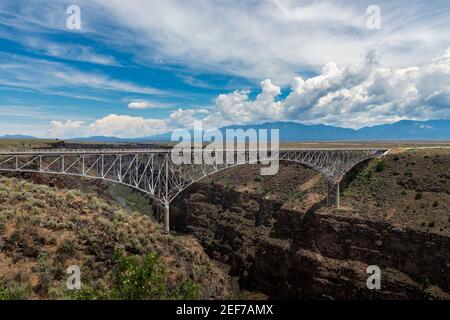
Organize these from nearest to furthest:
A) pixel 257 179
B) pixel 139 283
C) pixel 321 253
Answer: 1. pixel 139 283
2. pixel 321 253
3. pixel 257 179

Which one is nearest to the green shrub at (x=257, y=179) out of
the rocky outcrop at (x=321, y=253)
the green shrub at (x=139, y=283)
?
the rocky outcrop at (x=321, y=253)

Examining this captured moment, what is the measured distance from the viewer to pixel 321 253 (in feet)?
161

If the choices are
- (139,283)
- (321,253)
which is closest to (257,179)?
(321,253)

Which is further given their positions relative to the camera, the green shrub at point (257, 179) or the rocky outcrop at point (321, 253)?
the green shrub at point (257, 179)

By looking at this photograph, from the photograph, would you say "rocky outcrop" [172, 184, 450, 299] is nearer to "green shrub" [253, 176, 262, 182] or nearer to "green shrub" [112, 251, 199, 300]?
"green shrub" [253, 176, 262, 182]

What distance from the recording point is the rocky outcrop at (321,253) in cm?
4188

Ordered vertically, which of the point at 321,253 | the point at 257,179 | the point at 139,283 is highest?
the point at 139,283

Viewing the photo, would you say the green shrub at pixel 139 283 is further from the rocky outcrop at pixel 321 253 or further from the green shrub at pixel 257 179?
the green shrub at pixel 257 179

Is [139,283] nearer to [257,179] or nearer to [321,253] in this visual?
[321,253]

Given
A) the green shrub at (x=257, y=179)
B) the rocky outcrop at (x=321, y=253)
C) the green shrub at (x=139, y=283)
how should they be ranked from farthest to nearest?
the green shrub at (x=257, y=179), the rocky outcrop at (x=321, y=253), the green shrub at (x=139, y=283)

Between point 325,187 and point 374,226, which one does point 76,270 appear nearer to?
point 374,226

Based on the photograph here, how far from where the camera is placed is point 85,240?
20469mm

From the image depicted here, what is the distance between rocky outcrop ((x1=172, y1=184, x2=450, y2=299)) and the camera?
4188 cm
